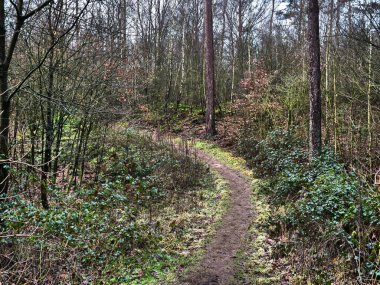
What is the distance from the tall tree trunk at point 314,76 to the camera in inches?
329

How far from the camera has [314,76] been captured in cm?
848

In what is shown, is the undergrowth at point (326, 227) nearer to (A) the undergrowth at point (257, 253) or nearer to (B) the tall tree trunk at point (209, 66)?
(A) the undergrowth at point (257, 253)

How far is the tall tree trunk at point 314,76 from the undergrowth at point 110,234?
2696mm

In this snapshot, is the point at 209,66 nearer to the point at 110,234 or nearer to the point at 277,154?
the point at 277,154

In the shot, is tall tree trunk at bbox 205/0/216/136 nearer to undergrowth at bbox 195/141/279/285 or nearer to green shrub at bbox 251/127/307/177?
Result: green shrub at bbox 251/127/307/177

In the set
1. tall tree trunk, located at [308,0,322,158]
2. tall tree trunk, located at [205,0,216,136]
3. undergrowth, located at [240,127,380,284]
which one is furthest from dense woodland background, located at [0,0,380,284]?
tall tree trunk, located at [205,0,216,136]

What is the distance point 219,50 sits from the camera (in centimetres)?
2116

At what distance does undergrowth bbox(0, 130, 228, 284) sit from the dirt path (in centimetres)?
23

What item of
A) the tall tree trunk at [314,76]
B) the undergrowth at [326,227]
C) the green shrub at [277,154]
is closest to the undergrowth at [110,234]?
the undergrowth at [326,227]

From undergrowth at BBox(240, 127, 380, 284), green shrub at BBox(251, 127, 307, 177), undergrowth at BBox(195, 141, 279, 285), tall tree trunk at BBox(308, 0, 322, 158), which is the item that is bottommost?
undergrowth at BBox(195, 141, 279, 285)

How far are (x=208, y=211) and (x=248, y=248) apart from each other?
73.1 inches

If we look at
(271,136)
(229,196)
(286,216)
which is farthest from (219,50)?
(286,216)

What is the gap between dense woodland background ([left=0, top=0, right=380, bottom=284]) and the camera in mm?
4566

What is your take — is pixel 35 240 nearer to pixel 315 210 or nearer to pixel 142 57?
pixel 315 210
